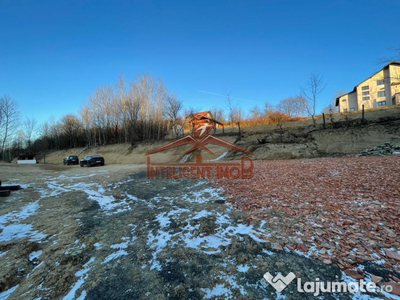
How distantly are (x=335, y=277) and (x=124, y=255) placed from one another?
2962 millimetres

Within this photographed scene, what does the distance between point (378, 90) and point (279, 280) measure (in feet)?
166

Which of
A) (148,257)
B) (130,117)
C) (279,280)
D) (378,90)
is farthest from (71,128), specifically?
(378,90)

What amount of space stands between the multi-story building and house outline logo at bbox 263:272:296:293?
Result: 43469mm

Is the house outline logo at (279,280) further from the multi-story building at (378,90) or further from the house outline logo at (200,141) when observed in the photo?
the multi-story building at (378,90)

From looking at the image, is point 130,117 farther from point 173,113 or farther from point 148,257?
point 148,257

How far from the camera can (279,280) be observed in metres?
2.10

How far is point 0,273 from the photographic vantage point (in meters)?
2.39

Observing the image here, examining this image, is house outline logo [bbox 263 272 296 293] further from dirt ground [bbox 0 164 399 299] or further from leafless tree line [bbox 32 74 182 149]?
leafless tree line [bbox 32 74 182 149]

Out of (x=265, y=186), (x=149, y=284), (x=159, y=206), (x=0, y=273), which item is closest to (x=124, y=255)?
(x=149, y=284)

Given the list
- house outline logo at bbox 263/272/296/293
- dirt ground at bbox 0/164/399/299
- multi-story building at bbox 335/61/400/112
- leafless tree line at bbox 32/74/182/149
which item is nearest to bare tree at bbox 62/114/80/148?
leafless tree line at bbox 32/74/182/149

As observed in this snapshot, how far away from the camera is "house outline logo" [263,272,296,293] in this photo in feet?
6.57

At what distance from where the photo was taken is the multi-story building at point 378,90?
31.1 m

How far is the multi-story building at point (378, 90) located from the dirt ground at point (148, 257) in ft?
142

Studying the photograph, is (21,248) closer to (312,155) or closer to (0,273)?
(0,273)
